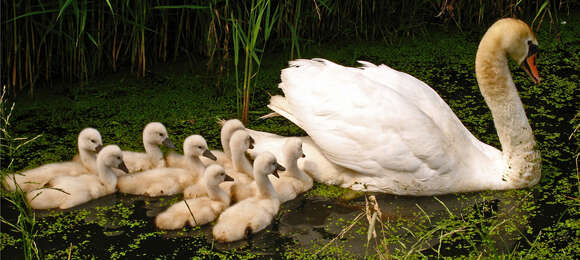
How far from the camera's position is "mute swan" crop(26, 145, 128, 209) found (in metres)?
4.79

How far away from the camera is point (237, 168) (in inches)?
204

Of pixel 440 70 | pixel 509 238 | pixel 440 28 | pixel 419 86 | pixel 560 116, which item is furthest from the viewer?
pixel 440 28

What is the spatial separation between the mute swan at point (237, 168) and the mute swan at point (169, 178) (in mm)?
115

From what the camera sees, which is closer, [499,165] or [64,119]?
[499,165]

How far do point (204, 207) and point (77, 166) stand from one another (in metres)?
1.02

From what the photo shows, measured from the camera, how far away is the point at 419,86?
526 centimetres

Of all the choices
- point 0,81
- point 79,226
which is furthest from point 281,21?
point 79,226

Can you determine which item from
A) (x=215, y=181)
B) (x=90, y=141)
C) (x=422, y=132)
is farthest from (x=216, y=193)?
(x=422, y=132)

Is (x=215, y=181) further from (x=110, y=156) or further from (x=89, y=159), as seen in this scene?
(x=89, y=159)

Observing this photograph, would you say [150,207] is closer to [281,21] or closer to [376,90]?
[376,90]

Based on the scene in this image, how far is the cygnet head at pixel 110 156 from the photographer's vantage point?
4.88 meters

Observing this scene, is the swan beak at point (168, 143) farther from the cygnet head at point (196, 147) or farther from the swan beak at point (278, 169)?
the swan beak at point (278, 169)

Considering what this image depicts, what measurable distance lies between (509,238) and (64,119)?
3.26m

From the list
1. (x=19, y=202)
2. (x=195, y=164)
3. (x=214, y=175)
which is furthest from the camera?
(x=195, y=164)
